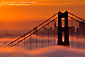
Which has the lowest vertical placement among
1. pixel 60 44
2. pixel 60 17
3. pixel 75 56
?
pixel 75 56

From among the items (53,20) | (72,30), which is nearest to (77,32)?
(72,30)

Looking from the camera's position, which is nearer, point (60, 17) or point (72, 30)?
point (60, 17)

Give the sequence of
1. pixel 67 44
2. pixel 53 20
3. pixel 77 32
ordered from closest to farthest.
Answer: pixel 67 44 → pixel 53 20 → pixel 77 32

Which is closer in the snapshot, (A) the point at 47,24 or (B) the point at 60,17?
(B) the point at 60,17

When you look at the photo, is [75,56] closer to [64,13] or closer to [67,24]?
[67,24]

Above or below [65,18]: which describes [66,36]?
below

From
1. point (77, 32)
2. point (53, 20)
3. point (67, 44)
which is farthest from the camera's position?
point (77, 32)

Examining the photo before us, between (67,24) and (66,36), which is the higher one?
(67,24)

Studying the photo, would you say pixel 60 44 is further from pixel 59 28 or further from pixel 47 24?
pixel 47 24

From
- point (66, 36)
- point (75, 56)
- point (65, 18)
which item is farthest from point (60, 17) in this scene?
point (75, 56)
